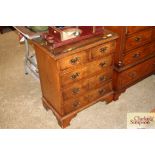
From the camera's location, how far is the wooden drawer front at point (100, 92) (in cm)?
287

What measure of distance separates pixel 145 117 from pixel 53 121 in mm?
1170

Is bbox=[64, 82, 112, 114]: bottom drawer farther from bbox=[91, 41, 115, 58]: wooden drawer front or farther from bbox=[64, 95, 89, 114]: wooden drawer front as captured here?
bbox=[91, 41, 115, 58]: wooden drawer front

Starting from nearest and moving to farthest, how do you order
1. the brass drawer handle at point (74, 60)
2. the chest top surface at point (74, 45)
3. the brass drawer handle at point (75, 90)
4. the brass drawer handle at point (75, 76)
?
the chest top surface at point (74, 45) → the brass drawer handle at point (74, 60) → the brass drawer handle at point (75, 76) → the brass drawer handle at point (75, 90)

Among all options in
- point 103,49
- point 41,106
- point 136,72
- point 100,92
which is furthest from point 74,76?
point 136,72

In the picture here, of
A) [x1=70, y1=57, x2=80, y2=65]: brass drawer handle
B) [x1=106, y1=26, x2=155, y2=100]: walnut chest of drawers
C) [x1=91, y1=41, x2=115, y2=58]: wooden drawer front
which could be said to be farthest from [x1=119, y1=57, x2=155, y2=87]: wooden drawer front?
[x1=70, y1=57, x2=80, y2=65]: brass drawer handle

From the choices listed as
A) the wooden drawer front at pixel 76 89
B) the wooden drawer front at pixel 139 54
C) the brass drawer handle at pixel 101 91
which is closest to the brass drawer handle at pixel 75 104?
the wooden drawer front at pixel 76 89

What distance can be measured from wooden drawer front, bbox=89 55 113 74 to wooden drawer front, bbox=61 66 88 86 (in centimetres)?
9

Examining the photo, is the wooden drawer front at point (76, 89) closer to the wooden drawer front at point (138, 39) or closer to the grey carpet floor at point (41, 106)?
the grey carpet floor at point (41, 106)

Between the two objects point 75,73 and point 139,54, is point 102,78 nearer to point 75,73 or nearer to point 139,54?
point 75,73

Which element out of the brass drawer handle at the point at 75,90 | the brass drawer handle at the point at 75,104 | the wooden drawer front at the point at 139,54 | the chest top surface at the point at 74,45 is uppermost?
the chest top surface at the point at 74,45

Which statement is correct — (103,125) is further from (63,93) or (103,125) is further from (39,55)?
(39,55)

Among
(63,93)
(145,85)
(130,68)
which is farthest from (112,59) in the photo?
(145,85)

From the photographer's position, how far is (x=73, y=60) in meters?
2.38

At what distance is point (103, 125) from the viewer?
112 inches
